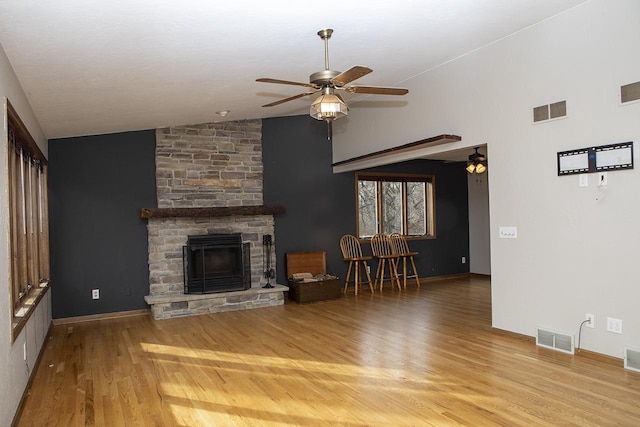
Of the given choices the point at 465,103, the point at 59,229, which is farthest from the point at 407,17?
the point at 59,229

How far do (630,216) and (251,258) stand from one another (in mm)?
5137

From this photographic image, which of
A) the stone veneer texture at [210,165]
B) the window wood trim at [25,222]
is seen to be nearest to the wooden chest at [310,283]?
the stone veneer texture at [210,165]

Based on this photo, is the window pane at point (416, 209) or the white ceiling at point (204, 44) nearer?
the white ceiling at point (204, 44)

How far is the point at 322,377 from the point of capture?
3752 mm

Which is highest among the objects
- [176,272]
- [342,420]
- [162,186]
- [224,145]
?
[224,145]

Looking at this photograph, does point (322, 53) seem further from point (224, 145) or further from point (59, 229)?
point (59, 229)

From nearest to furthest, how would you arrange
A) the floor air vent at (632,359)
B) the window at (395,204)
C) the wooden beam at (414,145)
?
the floor air vent at (632,359), the wooden beam at (414,145), the window at (395,204)

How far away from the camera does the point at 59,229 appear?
6.19m

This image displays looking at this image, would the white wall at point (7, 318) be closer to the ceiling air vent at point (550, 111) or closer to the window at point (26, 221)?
the window at point (26, 221)

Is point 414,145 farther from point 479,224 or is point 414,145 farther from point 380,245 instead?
point 479,224

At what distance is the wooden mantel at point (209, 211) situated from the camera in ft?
21.2

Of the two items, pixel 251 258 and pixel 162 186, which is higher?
pixel 162 186

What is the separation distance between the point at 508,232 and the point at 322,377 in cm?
250

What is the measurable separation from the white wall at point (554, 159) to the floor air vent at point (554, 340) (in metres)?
0.09
